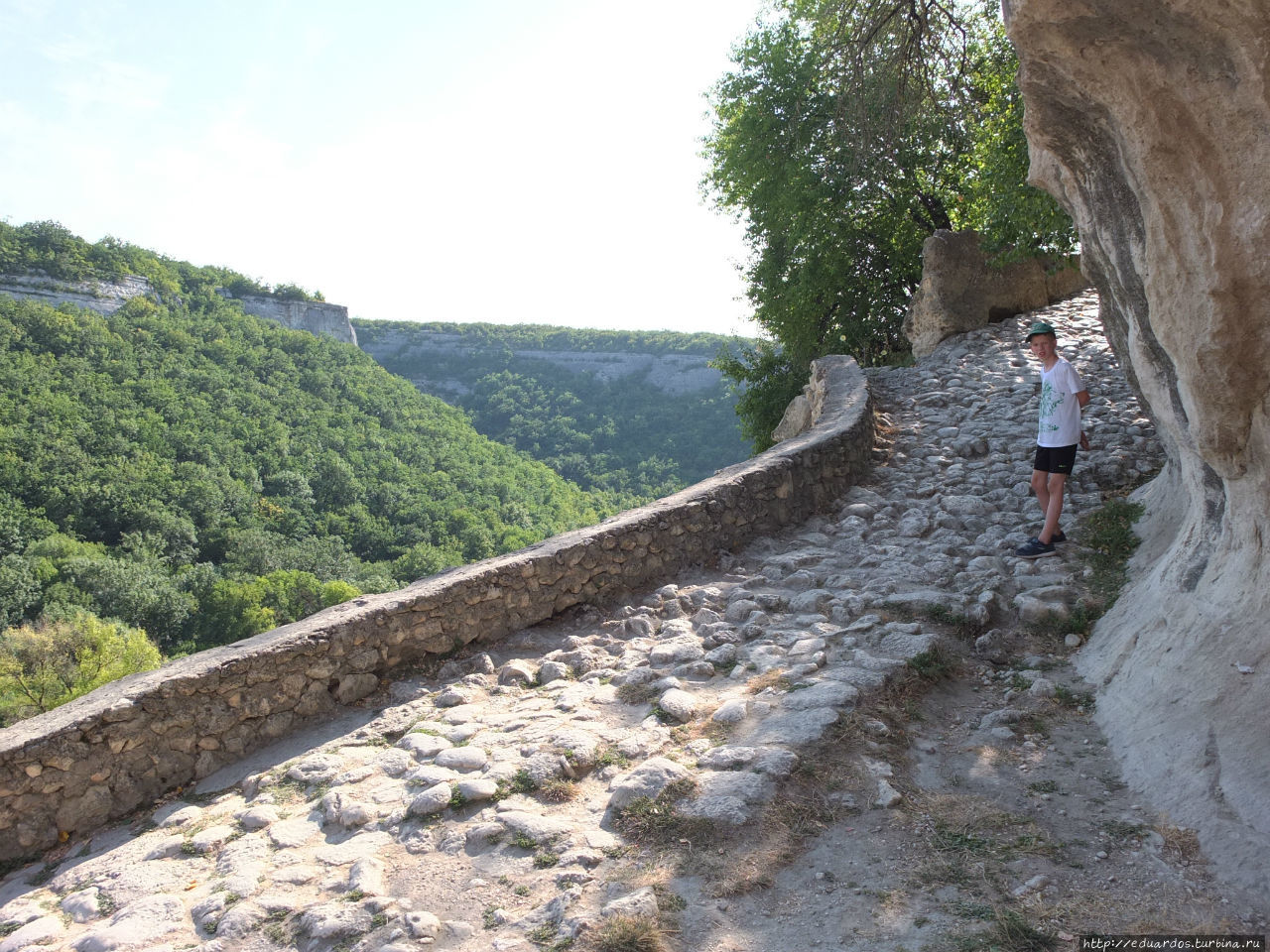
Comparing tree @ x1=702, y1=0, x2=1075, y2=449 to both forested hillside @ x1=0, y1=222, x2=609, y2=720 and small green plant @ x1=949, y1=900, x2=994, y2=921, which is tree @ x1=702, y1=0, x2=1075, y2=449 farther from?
forested hillside @ x1=0, y1=222, x2=609, y2=720

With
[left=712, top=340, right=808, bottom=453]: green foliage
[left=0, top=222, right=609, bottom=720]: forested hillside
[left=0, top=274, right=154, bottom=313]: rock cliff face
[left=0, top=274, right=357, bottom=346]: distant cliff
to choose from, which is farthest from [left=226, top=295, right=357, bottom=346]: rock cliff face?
[left=712, top=340, right=808, bottom=453]: green foliage

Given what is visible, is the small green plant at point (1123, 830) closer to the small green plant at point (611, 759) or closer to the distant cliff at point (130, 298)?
the small green plant at point (611, 759)

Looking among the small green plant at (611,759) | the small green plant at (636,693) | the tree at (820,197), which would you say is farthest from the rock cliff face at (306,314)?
the small green plant at (611,759)

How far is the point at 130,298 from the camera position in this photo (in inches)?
2384

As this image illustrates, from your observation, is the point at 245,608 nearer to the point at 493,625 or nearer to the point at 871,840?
the point at 493,625

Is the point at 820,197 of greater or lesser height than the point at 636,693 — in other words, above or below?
above

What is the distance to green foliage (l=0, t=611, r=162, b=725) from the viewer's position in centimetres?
2330

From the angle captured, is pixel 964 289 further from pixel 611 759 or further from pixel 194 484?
pixel 194 484

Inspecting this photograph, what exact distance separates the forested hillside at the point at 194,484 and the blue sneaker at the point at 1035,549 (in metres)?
25.6

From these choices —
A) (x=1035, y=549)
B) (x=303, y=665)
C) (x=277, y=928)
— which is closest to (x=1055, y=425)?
(x=1035, y=549)

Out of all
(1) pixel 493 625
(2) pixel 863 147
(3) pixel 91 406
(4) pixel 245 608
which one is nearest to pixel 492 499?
(4) pixel 245 608

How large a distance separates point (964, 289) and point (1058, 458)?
801 cm

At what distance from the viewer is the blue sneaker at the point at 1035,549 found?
5711 mm

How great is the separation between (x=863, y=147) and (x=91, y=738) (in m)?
9.77
